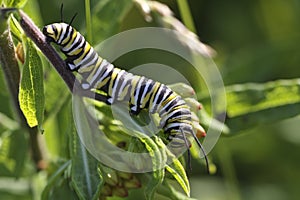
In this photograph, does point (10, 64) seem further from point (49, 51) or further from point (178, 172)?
point (178, 172)

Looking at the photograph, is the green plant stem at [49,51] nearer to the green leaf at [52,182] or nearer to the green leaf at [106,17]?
the green leaf at [52,182]

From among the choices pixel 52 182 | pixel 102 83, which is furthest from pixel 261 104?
pixel 52 182

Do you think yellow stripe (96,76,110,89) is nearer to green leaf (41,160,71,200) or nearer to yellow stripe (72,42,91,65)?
yellow stripe (72,42,91,65)

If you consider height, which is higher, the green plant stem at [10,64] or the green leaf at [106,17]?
the green plant stem at [10,64]

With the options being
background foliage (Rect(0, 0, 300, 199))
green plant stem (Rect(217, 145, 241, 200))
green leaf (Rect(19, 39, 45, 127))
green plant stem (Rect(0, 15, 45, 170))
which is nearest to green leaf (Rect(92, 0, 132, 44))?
background foliage (Rect(0, 0, 300, 199))

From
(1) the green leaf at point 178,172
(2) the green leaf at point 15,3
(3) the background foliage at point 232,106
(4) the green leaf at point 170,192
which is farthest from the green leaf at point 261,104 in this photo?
(2) the green leaf at point 15,3
